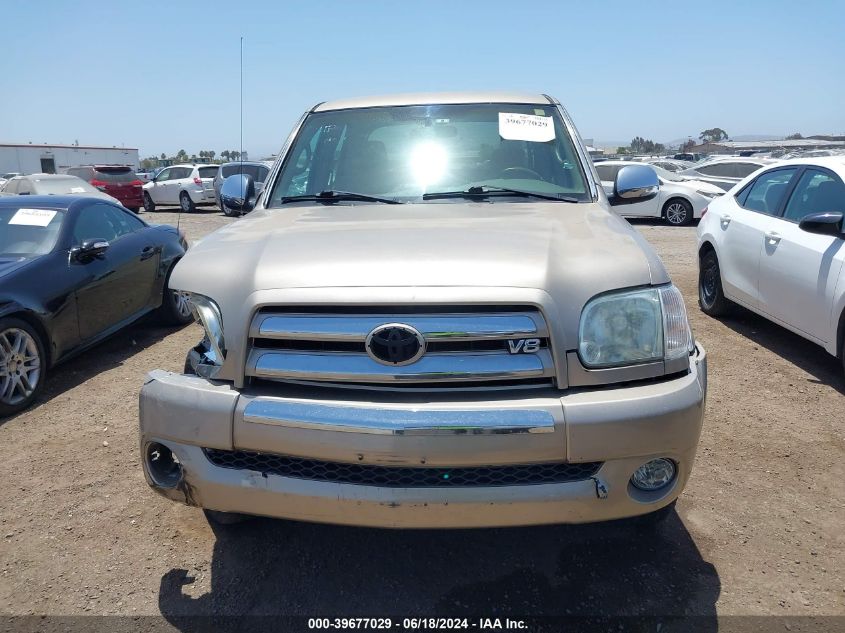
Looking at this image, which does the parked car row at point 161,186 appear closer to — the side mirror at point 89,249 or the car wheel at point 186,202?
the car wheel at point 186,202

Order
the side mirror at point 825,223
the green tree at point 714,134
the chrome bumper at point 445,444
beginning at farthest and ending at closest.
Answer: the green tree at point 714,134, the side mirror at point 825,223, the chrome bumper at point 445,444

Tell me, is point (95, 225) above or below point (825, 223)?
below

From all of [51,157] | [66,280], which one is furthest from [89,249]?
[51,157]

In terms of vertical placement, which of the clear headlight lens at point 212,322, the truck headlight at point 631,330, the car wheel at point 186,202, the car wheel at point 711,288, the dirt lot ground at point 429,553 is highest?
the truck headlight at point 631,330

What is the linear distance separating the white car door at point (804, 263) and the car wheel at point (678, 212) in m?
10.1

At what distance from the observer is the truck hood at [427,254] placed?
7.39 feet

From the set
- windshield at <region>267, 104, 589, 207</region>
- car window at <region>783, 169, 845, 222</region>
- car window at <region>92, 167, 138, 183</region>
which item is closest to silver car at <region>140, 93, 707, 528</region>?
windshield at <region>267, 104, 589, 207</region>

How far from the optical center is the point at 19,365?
15.1 feet

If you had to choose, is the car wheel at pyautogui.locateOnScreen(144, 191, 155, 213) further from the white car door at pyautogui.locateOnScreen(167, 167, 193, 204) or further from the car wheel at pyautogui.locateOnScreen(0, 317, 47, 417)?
the car wheel at pyautogui.locateOnScreen(0, 317, 47, 417)

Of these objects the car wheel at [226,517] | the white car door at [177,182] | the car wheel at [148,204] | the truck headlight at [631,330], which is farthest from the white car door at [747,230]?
the car wheel at [148,204]

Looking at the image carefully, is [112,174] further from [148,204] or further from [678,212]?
[678,212]

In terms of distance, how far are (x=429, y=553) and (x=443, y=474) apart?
0.83 metres

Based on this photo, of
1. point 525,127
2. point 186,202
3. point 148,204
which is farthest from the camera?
point 148,204

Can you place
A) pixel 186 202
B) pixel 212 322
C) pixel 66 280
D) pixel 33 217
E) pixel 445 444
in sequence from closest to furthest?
pixel 445 444 → pixel 212 322 → pixel 66 280 → pixel 33 217 → pixel 186 202
